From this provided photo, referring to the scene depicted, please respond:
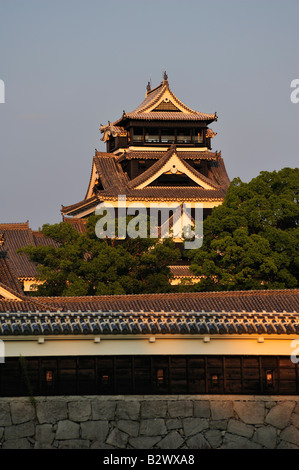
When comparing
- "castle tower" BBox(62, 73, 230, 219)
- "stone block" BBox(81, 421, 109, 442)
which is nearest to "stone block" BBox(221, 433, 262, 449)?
"stone block" BBox(81, 421, 109, 442)

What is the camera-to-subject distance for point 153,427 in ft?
71.1

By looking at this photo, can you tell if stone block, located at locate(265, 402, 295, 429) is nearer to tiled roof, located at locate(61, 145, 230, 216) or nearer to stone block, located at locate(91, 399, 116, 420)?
stone block, located at locate(91, 399, 116, 420)

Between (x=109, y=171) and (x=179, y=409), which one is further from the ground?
(x=109, y=171)

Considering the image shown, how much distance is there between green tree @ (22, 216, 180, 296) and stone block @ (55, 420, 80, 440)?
41.9 feet

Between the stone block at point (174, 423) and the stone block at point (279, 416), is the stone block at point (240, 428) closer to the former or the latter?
the stone block at point (279, 416)

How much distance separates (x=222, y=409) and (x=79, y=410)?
3190 millimetres

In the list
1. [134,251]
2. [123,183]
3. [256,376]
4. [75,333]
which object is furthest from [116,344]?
[123,183]

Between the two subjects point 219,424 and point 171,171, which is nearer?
point 219,424

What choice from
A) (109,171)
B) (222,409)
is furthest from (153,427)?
(109,171)

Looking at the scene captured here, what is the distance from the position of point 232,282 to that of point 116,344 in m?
13.6

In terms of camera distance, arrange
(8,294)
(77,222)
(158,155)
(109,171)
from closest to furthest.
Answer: (8,294)
(77,222)
(158,155)
(109,171)

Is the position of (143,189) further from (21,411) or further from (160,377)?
(21,411)

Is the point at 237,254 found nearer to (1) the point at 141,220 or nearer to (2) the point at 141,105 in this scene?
(1) the point at 141,220

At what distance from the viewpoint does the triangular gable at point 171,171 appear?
51.6 m
